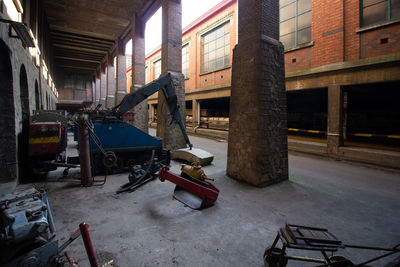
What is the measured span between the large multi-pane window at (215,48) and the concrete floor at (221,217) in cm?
1029

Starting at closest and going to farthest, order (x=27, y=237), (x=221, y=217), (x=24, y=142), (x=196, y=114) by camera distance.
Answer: (x=27, y=237) → (x=221, y=217) → (x=24, y=142) → (x=196, y=114)

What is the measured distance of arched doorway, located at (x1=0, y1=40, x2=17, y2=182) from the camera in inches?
172

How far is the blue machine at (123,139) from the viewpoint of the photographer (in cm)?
569

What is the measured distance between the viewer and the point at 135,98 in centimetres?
614

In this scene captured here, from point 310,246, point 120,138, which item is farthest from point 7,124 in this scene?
point 310,246

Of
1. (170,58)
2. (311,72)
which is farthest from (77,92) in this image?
(311,72)

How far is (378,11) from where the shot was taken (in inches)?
272

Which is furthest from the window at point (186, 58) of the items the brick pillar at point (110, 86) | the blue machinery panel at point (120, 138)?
the blue machinery panel at point (120, 138)

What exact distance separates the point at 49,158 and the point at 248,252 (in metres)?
5.51

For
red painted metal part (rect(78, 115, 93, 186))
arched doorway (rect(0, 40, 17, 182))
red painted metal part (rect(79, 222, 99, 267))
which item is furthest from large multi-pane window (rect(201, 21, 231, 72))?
red painted metal part (rect(79, 222, 99, 267))

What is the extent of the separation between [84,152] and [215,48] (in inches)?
473

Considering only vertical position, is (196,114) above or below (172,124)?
above

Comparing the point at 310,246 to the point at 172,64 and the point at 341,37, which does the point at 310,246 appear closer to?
the point at 341,37

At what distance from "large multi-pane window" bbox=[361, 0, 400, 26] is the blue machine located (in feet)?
24.0
